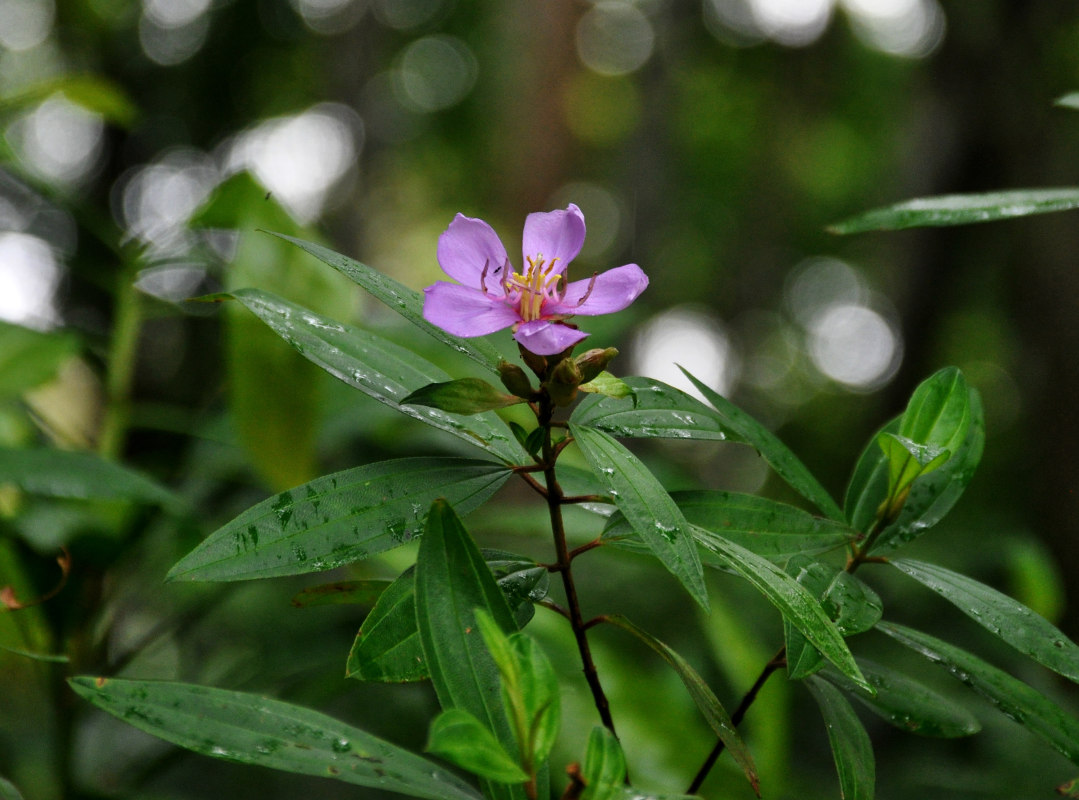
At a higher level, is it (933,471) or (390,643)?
(933,471)

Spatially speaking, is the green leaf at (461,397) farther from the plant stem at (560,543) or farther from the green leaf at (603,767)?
the green leaf at (603,767)

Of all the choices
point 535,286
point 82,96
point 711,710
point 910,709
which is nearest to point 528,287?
point 535,286

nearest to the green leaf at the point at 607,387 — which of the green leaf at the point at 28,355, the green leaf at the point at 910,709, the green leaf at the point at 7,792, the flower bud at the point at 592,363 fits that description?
the flower bud at the point at 592,363

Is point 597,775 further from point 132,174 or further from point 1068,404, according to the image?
point 132,174

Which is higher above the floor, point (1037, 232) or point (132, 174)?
point (1037, 232)

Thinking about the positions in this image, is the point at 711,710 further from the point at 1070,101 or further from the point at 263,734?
the point at 1070,101

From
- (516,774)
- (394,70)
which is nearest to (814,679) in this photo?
(516,774)
